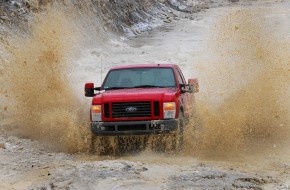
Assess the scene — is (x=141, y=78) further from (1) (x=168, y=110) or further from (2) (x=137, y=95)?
(1) (x=168, y=110)

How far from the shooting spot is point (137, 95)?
11.5 metres

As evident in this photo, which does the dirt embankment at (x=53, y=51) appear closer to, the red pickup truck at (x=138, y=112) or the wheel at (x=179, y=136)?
the red pickup truck at (x=138, y=112)

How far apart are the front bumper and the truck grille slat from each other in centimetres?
18

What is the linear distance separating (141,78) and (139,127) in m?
1.54

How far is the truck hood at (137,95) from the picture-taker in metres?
11.4

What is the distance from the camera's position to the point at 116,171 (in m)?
9.30

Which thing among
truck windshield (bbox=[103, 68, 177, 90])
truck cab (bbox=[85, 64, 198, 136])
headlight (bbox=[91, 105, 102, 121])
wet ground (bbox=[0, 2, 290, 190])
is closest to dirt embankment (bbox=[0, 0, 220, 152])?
wet ground (bbox=[0, 2, 290, 190])

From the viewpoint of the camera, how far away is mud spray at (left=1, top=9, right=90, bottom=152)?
13039 millimetres

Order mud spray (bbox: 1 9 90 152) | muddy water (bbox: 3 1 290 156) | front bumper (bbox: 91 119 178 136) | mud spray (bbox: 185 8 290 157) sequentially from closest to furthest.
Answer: front bumper (bbox: 91 119 178 136)
mud spray (bbox: 185 8 290 157)
muddy water (bbox: 3 1 290 156)
mud spray (bbox: 1 9 90 152)

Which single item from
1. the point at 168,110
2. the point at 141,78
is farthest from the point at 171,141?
the point at 141,78

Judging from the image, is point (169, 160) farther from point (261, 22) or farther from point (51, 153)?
point (261, 22)

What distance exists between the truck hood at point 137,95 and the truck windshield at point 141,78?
39 centimetres

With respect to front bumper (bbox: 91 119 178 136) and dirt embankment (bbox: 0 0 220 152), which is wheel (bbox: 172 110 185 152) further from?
dirt embankment (bbox: 0 0 220 152)

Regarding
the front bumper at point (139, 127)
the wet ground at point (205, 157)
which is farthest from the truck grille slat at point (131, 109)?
the wet ground at point (205, 157)
